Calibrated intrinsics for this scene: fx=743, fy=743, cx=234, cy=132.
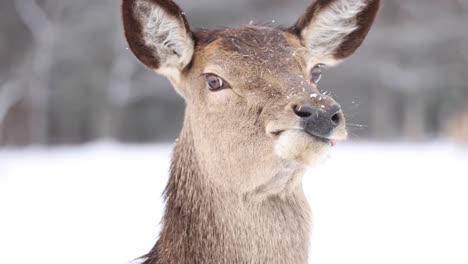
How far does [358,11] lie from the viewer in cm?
489

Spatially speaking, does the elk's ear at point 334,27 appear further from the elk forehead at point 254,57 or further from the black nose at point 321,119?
the black nose at point 321,119

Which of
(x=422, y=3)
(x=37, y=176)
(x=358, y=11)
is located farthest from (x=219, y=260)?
(x=422, y=3)

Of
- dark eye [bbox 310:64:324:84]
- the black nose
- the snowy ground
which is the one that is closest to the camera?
the black nose

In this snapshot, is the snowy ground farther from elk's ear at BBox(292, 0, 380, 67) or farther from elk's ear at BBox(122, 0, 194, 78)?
elk's ear at BBox(122, 0, 194, 78)

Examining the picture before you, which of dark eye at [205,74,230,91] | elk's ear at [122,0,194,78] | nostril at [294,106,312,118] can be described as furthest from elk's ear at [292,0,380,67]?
nostril at [294,106,312,118]

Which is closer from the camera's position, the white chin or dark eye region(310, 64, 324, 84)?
the white chin

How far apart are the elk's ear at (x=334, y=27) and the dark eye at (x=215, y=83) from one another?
631 millimetres

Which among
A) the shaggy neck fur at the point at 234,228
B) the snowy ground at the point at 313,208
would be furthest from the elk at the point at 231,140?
the snowy ground at the point at 313,208

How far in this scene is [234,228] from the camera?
13.9ft

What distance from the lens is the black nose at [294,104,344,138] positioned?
144 inches

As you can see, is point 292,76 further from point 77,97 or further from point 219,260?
point 77,97

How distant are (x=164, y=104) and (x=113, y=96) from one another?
14.5ft

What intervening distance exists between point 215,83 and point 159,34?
1.47 feet

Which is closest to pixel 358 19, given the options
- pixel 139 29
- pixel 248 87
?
pixel 248 87
